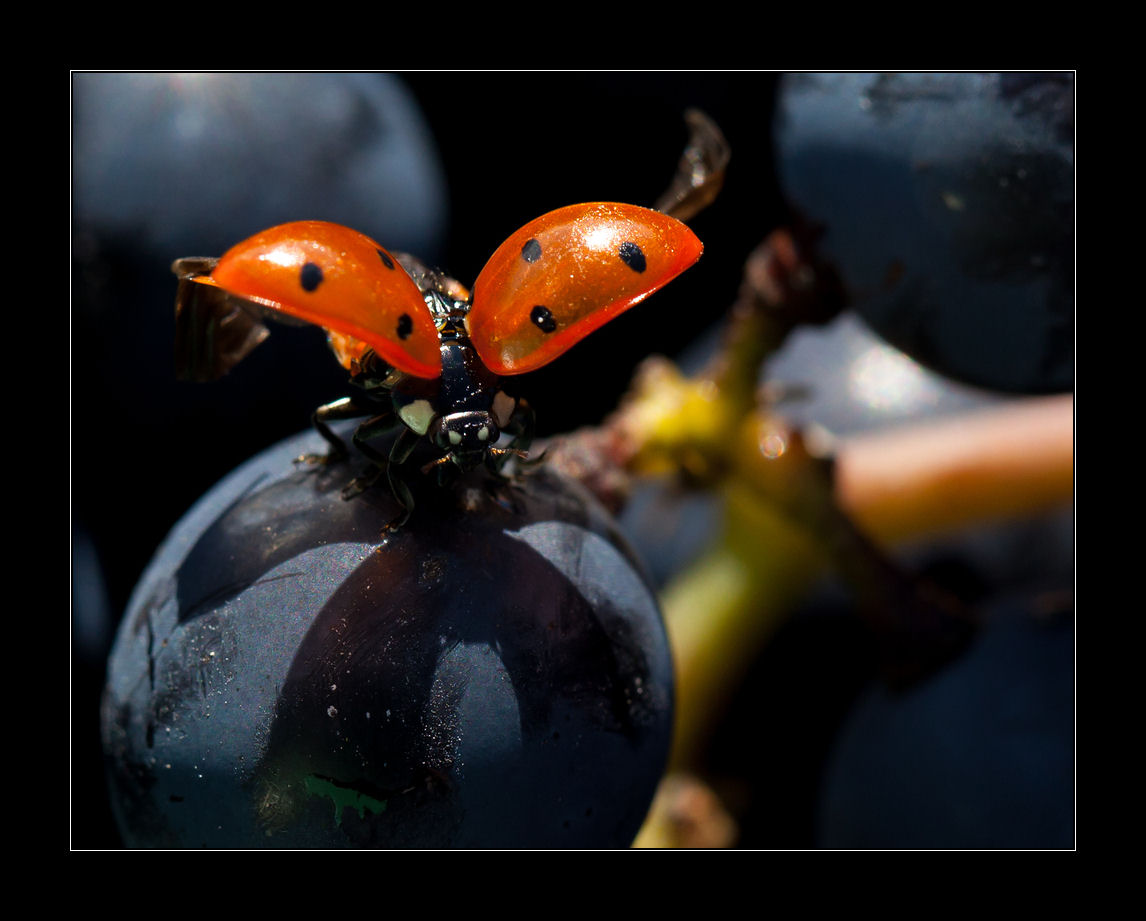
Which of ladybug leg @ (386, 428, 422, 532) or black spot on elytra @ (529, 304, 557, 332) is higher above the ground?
black spot on elytra @ (529, 304, 557, 332)

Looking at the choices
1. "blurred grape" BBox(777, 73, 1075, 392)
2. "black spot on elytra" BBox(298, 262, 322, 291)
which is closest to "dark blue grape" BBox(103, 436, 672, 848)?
"black spot on elytra" BBox(298, 262, 322, 291)

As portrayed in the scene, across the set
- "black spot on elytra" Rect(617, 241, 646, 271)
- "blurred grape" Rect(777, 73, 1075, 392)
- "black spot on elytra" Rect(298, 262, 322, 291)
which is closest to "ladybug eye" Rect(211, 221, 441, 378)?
"black spot on elytra" Rect(298, 262, 322, 291)

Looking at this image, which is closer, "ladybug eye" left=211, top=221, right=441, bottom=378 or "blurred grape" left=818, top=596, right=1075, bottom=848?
"ladybug eye" left=211, top=221, right=441, bottom=378

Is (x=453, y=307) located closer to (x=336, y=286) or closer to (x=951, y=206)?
(x=336, y=286)

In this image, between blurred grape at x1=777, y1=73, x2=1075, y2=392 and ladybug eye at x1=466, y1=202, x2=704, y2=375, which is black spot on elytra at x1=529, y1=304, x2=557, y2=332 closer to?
ladybug eye at x1=466, y1=202, x2=704, y2=375

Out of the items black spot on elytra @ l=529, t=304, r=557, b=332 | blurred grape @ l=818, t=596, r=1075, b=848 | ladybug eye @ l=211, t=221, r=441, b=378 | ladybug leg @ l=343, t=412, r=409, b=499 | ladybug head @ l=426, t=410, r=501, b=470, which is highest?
ladybug eye @ l=211, t=221, r=441, b=378

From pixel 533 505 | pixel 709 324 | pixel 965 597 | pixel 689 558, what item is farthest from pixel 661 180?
pixel 533 505
